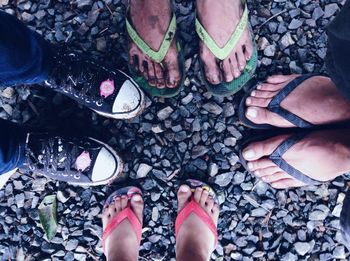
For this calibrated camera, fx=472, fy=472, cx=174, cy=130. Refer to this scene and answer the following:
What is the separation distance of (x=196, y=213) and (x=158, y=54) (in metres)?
0.49

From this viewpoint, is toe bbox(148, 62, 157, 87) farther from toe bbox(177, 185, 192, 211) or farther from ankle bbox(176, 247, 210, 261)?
ankle bbox(176, 247, 210, 261)

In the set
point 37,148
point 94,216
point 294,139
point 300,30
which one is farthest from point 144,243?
point 300,30

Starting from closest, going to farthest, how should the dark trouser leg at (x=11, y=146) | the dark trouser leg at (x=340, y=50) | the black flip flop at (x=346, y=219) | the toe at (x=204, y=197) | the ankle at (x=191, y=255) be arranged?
the dark trouser leg at (x=340, y=50), the black flip flop at (x=346, y=219), the dark trouser leg at (x=11, y=146), the ankle at (x=191, y=255), the toe at (x=204, y=197)

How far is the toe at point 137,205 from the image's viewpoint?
1447 millimetres

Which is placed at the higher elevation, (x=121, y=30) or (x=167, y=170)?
(x=121, y=30)

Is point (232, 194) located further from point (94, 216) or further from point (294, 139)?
point (94, 216)

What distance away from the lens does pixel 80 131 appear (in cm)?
147

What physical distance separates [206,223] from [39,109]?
631mm

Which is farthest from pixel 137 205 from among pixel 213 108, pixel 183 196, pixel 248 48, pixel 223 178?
pixel 248 48

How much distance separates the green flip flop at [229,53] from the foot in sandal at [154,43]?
9cm

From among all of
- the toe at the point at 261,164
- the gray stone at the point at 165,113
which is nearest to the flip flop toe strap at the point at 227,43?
the gray stone at the point at 165,113

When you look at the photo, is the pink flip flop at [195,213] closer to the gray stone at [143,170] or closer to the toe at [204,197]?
the toe at [204,197]

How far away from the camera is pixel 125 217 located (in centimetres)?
144

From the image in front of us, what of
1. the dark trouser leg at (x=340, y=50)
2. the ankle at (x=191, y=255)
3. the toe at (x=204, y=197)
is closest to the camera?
the dark trouser leg at (x=340, y=50)
